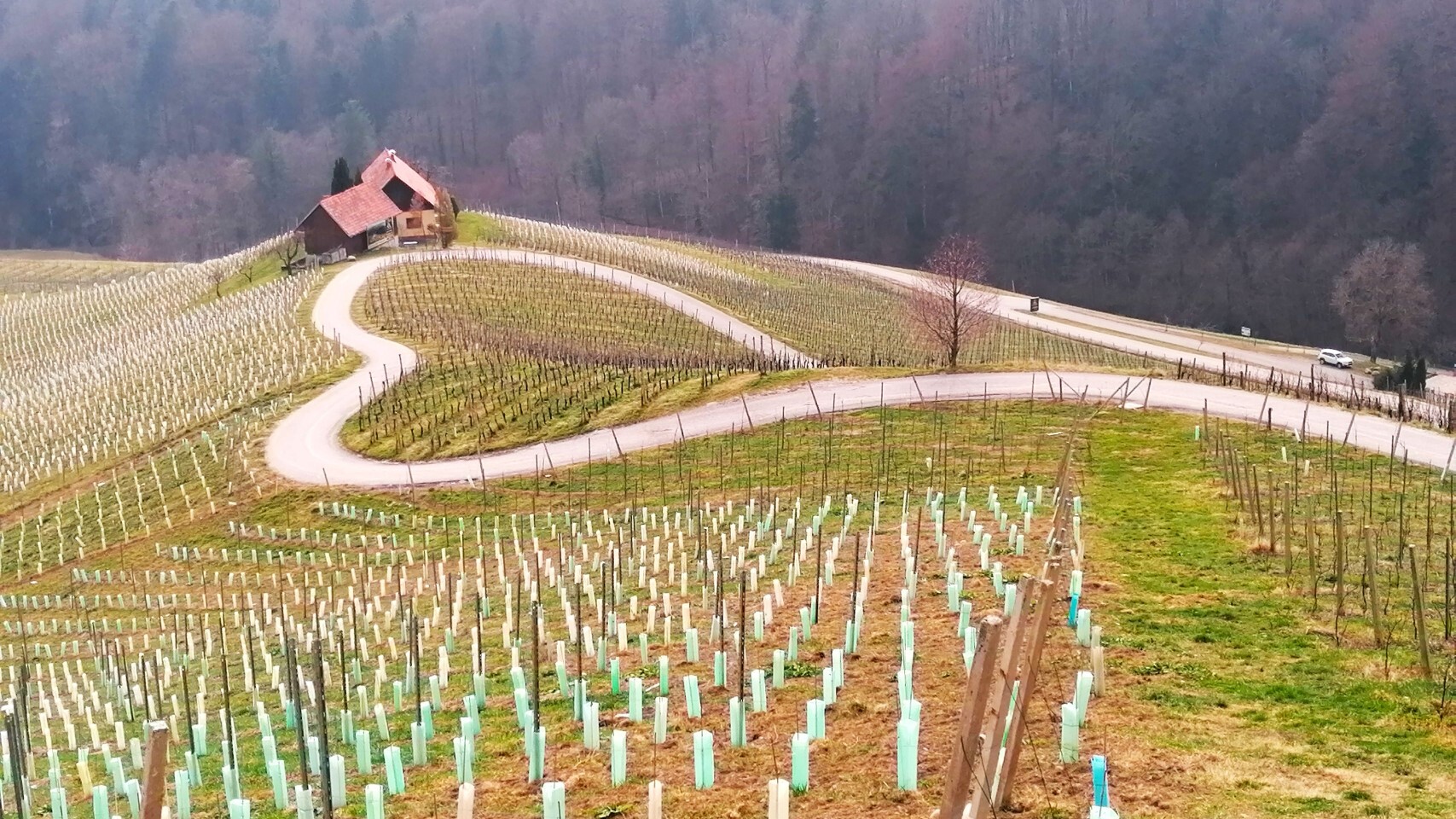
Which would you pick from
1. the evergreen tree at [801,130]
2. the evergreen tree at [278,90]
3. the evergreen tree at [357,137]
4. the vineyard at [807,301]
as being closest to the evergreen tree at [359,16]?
the evergreen tree at [278,90]

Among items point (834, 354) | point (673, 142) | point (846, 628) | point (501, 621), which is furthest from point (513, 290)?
point (673, 142)

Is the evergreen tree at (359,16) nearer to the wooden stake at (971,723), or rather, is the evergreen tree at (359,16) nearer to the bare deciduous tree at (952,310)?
the bare deciduous tree at (952,310)

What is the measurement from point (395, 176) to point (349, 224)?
4613mm

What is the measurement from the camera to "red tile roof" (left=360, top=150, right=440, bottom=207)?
235 feet

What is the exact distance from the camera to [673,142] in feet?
477

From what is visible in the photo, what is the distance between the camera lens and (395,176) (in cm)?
7144

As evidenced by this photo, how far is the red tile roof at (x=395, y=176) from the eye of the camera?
71.8 meters

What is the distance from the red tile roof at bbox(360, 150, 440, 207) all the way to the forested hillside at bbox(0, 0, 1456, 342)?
53.2m

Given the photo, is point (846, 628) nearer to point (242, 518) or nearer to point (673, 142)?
point (242, 518)

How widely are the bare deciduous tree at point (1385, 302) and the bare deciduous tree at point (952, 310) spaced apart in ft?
70.0

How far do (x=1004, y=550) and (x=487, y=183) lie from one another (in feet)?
462


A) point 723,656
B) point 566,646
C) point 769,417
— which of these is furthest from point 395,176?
point 723,656

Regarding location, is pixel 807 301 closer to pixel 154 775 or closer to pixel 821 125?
pixel 154 775

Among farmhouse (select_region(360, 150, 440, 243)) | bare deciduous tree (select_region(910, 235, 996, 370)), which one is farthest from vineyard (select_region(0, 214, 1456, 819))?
farmhouse (select_region(360, 150, 440, 243))
